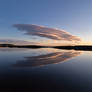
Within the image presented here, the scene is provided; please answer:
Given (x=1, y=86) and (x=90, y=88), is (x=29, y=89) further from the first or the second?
(x=90, y=88)

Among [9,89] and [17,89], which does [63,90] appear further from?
[9,89]

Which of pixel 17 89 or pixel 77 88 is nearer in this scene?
pixel 17 89

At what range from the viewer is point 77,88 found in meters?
5.37

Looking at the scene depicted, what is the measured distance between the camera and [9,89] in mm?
4949

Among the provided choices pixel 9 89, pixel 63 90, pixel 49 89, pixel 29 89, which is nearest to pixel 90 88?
pixel 63 90

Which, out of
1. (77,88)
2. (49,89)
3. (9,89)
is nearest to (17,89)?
(9,89)

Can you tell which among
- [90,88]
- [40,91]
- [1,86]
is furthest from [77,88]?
[1,86]

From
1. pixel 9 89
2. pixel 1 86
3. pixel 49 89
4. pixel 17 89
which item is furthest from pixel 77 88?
pixel 1 86

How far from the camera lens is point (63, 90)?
5074 millimetres

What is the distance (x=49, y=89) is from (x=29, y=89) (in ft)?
4.11

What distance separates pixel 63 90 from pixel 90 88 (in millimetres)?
1905

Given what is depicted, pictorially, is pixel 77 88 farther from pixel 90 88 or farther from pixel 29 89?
pixel 29 89

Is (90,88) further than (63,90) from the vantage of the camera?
Yes

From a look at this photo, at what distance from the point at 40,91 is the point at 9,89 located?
1.89 meters
